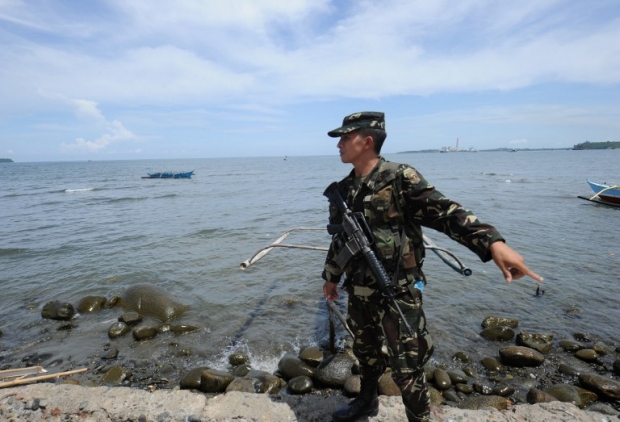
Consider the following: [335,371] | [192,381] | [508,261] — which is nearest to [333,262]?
[508,261]

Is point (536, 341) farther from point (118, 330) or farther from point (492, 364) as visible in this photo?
point (118, 330)

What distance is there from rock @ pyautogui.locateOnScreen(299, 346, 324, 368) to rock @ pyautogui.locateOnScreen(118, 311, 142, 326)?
4.74 metres

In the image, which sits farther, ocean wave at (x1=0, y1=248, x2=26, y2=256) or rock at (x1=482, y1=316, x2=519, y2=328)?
ocean wave at (x1=0, y1=248, x2=26, y2=256)

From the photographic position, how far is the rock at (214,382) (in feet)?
18.3

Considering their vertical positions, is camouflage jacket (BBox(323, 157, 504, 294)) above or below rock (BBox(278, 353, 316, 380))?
above

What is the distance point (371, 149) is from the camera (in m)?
3.14

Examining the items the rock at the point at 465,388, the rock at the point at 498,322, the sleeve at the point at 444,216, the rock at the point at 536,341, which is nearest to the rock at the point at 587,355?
the rock at the point at 536,341

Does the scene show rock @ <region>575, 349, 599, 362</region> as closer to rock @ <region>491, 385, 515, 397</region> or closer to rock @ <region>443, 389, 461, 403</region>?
rock @ <region>491, 385, 515, 397</region>

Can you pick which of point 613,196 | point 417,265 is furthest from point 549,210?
point 417,265

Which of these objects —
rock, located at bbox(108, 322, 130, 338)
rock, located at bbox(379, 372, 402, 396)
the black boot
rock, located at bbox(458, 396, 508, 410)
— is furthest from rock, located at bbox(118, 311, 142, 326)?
rock, located at bbox(458, 396, 508, 410)

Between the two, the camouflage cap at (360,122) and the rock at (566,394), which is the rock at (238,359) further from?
the camouflage cap at (360,122)

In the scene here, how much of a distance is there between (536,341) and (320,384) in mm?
4742

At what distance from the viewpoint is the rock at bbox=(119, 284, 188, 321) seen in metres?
9.06

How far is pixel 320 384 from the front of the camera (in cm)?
574
